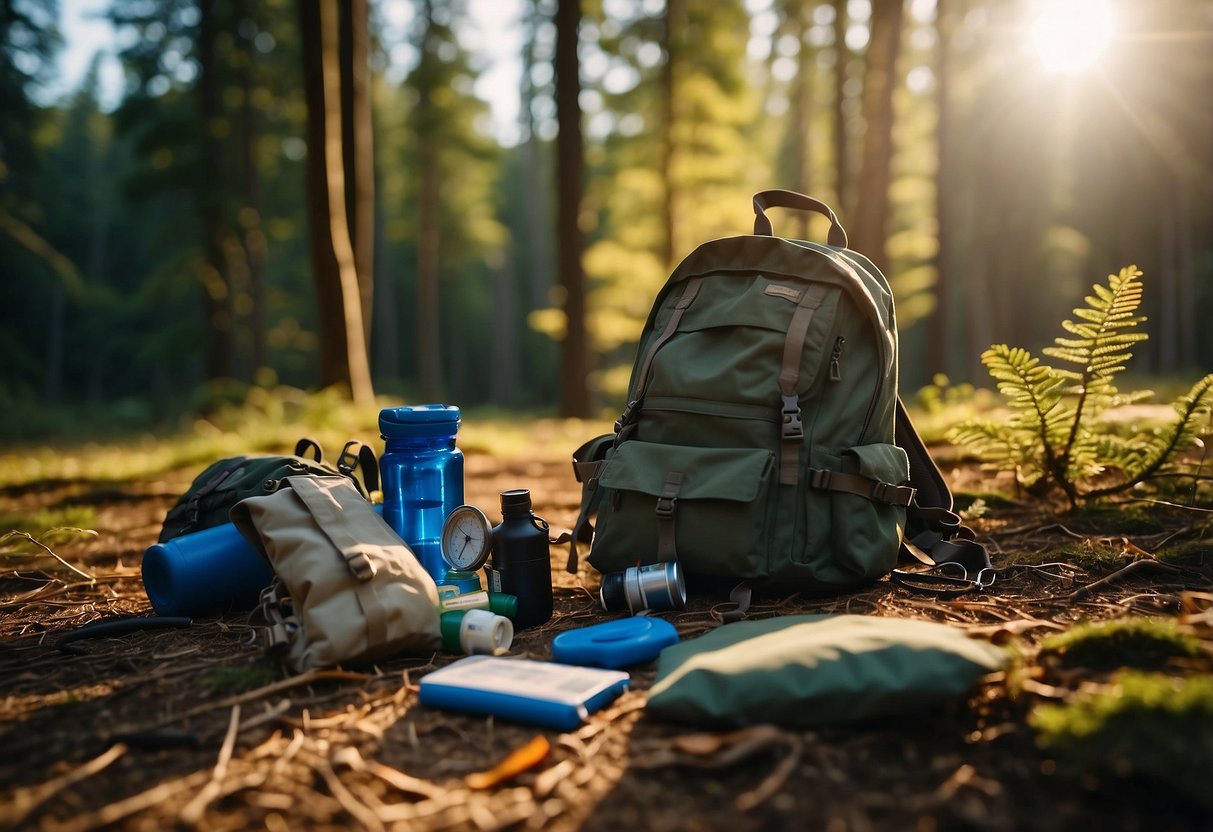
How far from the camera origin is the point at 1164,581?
2.83 m

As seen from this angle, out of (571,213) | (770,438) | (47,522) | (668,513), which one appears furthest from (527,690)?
(571,213)

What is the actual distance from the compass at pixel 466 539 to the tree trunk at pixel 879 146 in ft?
25.2

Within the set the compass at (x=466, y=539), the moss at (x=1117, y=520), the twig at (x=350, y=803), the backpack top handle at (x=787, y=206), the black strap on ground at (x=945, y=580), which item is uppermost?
the backpack top handle at (x=787, y=206)

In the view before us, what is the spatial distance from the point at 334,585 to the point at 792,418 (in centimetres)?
163

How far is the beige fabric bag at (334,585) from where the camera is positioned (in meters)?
2.40

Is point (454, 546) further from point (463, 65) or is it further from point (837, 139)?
point (463, 65)

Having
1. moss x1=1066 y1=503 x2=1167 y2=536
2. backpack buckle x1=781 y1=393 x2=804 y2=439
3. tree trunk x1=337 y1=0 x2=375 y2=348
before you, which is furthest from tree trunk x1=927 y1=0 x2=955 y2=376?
backpack buckle x1=781 y1=393 x2=804 y2=439

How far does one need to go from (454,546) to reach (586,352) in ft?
28.1

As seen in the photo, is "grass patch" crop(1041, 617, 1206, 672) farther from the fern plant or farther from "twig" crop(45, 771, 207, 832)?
"twig" crop(45, 771, 207, 832)

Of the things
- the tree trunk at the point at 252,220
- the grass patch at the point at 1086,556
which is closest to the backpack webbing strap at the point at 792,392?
the grass patch at the point at 1086,556

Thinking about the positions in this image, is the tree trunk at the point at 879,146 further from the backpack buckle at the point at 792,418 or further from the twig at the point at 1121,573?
the backpack buckle at the point at 792,418

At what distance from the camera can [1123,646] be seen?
2000mm

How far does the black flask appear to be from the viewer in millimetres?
2867

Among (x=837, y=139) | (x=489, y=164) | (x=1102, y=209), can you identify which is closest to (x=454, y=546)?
(x=837, y=139)
